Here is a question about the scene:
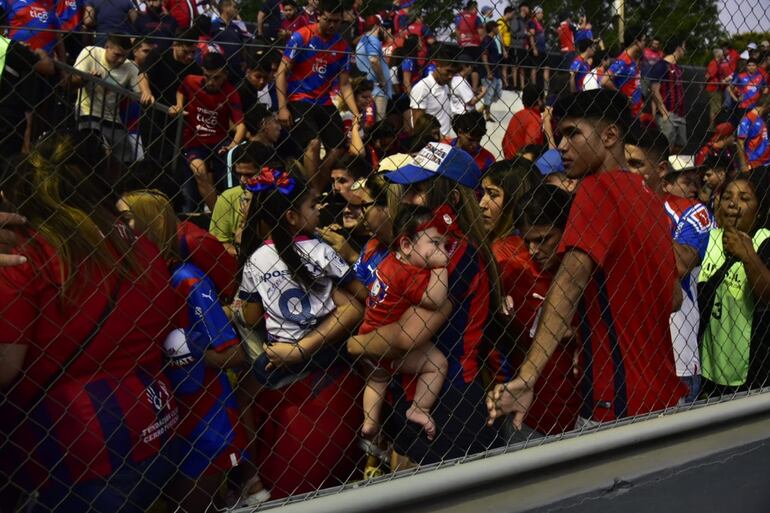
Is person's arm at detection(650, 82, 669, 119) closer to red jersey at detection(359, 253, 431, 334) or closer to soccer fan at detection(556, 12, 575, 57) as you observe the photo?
soccer fan at detection(556, 12, 575, 57)

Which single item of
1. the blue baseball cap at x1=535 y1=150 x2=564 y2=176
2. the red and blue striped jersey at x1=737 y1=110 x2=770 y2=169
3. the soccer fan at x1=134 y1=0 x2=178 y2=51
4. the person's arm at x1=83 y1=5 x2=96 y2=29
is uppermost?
the soccer fan at x1=134 y1=0 x2=178 y2=51

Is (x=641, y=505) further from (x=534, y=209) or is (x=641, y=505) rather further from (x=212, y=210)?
(x=212, y=210)

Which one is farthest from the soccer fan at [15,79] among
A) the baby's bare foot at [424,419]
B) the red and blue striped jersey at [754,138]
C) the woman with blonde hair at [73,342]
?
the red and blue striped jersey at [754,138]

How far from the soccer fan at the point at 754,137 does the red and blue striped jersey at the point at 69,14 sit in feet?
11.5

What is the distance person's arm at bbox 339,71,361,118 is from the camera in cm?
401

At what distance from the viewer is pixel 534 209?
3.48 metres

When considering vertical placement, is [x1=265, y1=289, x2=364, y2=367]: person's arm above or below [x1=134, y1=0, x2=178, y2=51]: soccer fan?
below

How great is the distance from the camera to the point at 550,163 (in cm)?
441

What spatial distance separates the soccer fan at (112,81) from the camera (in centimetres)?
302

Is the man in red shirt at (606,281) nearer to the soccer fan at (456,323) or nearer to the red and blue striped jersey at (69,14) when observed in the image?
the soccer fan at (456,323)

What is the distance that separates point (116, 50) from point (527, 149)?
6.92 ft

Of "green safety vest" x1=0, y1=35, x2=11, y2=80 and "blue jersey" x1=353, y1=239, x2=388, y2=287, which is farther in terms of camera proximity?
"blue jersey" x1=353, y1=239, x2=388, y2=287

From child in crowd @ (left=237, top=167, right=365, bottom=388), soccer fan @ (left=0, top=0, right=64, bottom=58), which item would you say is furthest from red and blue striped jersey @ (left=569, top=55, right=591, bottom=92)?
soccer fan @ (left=0, top=0, right=64, bottom=58)

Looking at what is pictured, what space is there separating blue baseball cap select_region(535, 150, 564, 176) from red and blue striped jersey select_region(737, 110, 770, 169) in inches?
59.5
